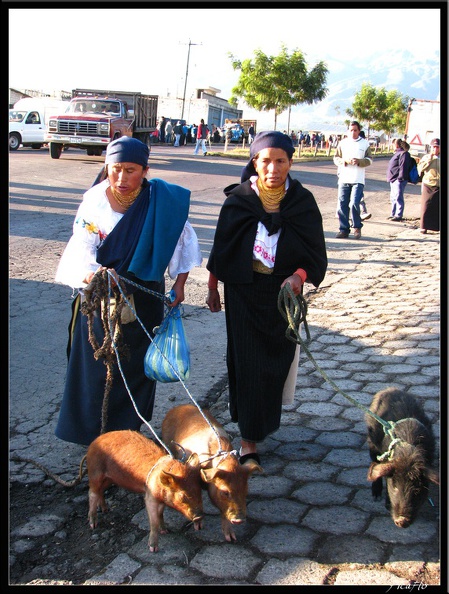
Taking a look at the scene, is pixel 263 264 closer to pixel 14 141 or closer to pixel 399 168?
pixel 399 168

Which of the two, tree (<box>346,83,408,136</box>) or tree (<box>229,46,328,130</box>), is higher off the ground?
tree (<box>346,83,408,136</box>)

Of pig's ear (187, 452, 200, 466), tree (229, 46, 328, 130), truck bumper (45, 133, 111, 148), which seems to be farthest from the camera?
tree (229, 46, 328, 130)

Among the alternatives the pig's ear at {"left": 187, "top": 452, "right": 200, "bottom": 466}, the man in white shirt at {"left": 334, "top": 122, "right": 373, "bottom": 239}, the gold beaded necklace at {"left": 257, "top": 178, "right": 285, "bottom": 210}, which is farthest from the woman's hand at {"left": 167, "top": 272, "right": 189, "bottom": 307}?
the man in white shirt at {"left": 334, "top": 122, "right": 373, "bottom": 239}

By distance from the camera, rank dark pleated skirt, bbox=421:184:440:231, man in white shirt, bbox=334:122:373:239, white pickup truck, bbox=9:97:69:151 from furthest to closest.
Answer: white pickup truck, bbox=9:97:69:151 < dark pleated skirt, bbox=421:184:440:231 < man in white shirt, bbox=334:122:373:239

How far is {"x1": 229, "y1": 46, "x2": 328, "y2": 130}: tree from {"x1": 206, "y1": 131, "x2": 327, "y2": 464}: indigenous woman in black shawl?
34.5 m

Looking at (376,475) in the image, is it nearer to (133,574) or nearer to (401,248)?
(133,574)

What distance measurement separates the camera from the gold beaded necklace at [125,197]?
384 cm

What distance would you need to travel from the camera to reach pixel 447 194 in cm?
361

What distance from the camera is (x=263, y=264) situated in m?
3.94

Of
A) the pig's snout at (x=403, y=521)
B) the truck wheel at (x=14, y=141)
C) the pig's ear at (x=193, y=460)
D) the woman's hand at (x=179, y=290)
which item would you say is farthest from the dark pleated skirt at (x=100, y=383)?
the truck wheel at (x=14, y=141)

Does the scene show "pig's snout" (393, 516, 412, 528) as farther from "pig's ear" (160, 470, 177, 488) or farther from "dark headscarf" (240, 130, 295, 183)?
"dark headscarf" (240, 130, 295, 183)

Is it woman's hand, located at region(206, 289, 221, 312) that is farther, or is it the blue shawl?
woman's hand, located at region(206, 289, 221, 312)

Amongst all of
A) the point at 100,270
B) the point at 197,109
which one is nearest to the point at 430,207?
the point at 100,270

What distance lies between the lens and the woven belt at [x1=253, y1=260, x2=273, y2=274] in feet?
12.9
